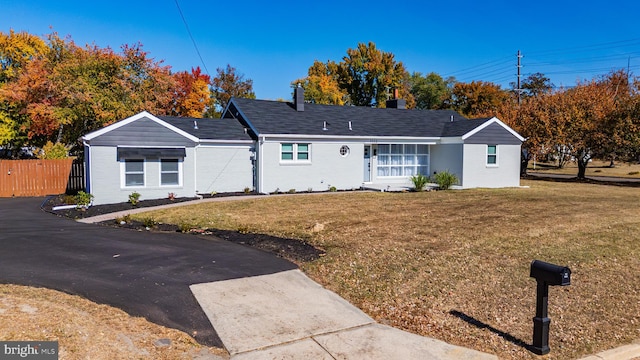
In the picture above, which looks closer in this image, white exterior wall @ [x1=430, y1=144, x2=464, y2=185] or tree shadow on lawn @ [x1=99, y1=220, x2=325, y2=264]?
tree shadow on lawn @ [x1=99, y1=220, x2=325, y2=264]

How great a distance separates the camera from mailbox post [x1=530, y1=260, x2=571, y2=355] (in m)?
4.93

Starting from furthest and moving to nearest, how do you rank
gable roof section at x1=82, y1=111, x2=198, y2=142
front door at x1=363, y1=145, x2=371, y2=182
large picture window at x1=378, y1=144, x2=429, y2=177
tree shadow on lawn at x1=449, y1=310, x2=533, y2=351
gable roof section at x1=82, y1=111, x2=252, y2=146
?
large picture window at x1=378, y1=144, x2=429, y2=177 → front door at x1=363, y1=145, x2=371, y2=182 → gable roof section at x1=82, y1=111, x2=252, y2=146 → gable roof section at x1=82, y1=111, x2=198, y2=142 → tree shadow on lawn at x1=449, y1=310, x2=533, y2=351

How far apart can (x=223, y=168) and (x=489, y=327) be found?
15919 millimetres

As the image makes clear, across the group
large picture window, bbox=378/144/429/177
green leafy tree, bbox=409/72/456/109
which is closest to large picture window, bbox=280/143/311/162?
large picture window, bbox=378/144/429/177

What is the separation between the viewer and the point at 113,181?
54.1 feet

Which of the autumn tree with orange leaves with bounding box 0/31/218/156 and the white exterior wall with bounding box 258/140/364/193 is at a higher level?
the autumn tree with orange leaves with bounding box 0/31/218/156

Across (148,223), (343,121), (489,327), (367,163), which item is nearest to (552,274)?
(489,327)

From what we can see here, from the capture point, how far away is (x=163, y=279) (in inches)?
283

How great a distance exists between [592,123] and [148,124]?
27.6 meters

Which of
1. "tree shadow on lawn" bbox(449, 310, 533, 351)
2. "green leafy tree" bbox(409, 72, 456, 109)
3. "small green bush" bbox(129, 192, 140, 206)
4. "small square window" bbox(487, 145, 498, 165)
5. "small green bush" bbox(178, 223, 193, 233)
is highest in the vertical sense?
"green leafy tree" bbox(409, 72, 456, 109)

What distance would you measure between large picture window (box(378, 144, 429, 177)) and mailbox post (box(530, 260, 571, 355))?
18.8 meters

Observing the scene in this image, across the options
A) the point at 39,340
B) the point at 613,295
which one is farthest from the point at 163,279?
the point at 613,295

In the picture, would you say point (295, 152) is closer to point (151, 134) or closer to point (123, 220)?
point (151, 134)

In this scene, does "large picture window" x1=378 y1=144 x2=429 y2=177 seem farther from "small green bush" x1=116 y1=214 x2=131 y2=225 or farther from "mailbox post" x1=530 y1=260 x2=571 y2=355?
"mailbox post" x1=530 y1=260 x2=571 y2=355
